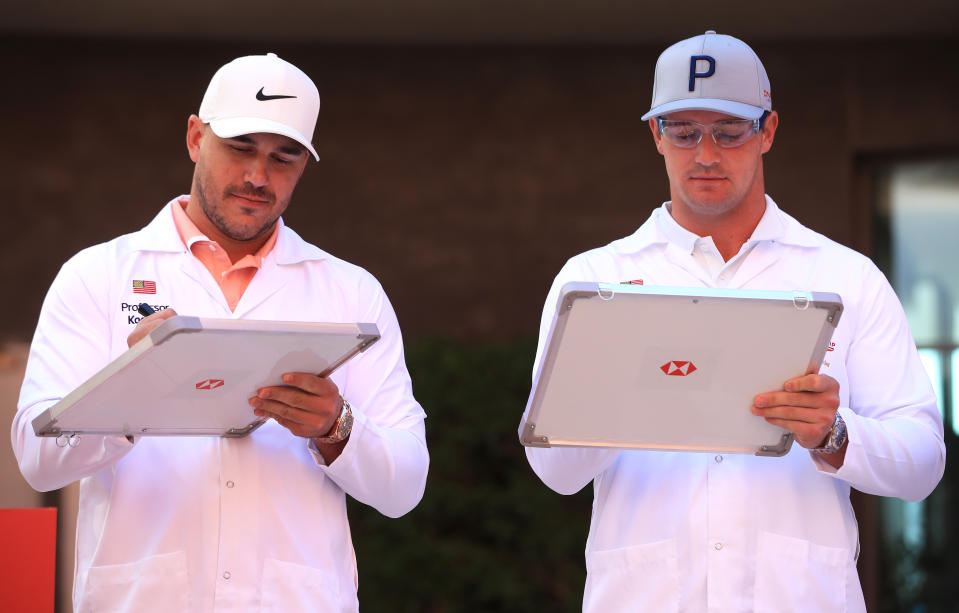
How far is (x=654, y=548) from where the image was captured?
2.44 m

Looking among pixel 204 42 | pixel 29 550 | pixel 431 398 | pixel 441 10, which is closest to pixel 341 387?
pixel 29 550

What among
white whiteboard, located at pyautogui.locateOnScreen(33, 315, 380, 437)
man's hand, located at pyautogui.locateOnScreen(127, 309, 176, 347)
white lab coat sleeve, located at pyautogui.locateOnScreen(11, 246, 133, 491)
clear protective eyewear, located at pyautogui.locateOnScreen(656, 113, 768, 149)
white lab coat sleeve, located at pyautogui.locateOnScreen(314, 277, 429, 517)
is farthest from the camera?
clear protective eyewear, located at pyautogui.locateOnScreen(656, 113, 768, 149)

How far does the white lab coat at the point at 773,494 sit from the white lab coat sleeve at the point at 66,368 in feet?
2.86

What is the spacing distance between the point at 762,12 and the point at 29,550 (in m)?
4.04

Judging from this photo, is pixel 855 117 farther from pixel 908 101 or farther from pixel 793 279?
pixel 793 279

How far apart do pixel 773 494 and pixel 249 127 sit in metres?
1.28

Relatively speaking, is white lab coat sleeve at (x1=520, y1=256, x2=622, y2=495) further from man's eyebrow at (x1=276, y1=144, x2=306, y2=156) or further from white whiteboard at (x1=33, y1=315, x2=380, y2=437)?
man's eyebrow at (x1=276, y1=144, x2=306, y2=156)

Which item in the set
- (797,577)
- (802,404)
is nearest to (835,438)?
(802,404)

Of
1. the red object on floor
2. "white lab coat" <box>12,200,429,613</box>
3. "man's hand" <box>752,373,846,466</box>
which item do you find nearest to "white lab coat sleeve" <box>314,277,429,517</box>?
"white lab coat" <box>12,200,429,613</box>

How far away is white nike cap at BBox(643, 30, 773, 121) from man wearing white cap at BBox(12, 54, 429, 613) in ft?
2.50

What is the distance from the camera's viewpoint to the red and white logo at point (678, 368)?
2170 millimetres

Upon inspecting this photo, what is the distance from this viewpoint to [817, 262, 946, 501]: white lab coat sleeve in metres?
2.34

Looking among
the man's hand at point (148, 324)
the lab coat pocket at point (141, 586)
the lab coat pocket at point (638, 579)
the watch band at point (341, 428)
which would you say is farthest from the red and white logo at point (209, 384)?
the lab coat pocket at point (638, 579)

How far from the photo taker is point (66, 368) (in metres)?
2.37
